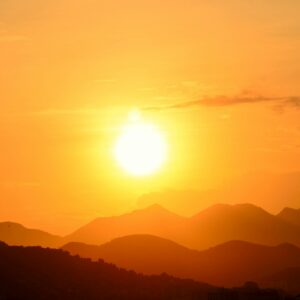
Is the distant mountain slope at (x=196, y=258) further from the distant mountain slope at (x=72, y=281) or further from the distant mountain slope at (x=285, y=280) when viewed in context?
the distant mountain slope at (x=72, y=281)

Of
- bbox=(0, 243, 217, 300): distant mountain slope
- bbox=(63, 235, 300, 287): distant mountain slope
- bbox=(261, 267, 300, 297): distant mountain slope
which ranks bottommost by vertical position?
bbox=(0, 243, 217, 300): distant mountain slope

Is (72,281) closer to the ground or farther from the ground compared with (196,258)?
closer to the ground

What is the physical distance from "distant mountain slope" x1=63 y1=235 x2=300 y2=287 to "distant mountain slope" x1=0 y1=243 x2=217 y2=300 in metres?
61.4

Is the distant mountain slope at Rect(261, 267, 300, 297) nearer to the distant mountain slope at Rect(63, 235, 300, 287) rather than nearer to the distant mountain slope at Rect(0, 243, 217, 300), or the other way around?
the distant mountain slope at Rect(63, 235, 300, 287)

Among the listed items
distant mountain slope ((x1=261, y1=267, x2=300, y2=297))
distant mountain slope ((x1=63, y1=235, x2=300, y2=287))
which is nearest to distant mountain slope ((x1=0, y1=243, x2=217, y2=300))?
distant mountain slope ((x1=261, y1=267, x2=300, y2=297))

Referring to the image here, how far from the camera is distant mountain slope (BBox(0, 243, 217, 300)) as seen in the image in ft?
208

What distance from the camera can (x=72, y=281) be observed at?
218ft

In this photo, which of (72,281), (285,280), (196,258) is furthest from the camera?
(196,258)

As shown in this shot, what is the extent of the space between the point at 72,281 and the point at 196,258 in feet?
284

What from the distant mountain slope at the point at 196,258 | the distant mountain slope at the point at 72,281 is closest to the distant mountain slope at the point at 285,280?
the distant mountain slope at the point at 196,258

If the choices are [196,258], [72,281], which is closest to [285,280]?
[196,258]

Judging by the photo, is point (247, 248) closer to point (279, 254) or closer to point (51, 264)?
point (279, 254)

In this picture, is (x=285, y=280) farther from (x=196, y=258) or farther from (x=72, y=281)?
(x=72, y=281)

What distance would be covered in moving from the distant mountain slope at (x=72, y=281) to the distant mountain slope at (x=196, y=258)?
61.4 meters
